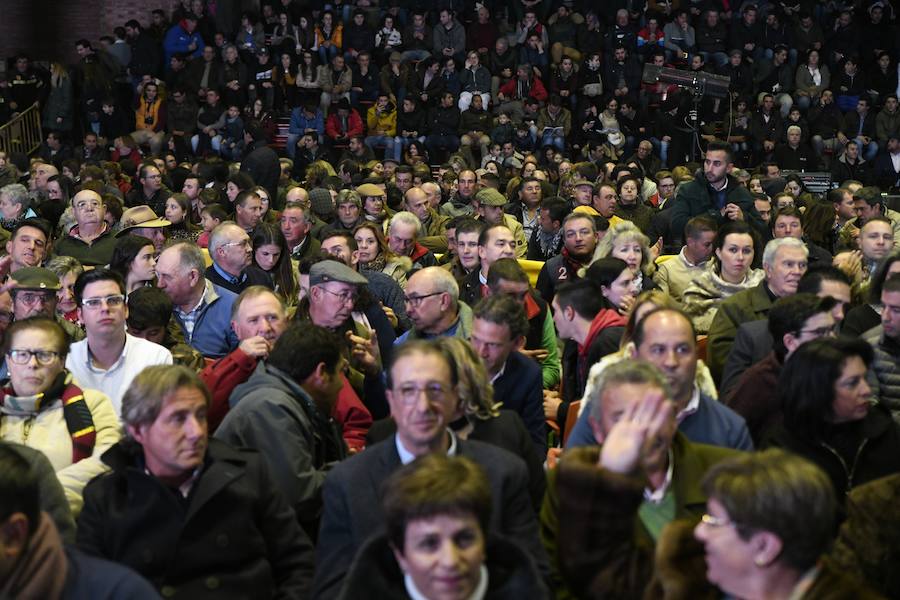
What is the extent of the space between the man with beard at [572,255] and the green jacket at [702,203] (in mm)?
2140

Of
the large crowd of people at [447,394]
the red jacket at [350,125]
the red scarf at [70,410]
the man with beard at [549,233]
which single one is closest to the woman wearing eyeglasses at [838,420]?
the large crowd of people at [447,394]

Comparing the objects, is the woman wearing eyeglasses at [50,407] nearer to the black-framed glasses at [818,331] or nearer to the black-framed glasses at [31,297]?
the black-framed glasses at [31,297]

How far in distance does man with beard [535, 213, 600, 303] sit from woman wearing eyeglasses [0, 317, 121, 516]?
3.44m

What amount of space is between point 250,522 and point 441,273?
2179mm

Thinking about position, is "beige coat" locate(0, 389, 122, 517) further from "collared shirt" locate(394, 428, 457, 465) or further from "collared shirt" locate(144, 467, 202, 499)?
"collared shirt" locate(394, 428, 457, 465)

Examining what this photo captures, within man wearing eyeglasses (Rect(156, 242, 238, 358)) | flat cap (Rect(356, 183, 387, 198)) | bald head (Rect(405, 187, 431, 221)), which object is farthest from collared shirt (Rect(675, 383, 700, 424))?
bald head (Rect(405, 187, 431, 221))

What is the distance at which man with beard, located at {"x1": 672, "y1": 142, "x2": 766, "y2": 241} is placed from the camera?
9.03 m

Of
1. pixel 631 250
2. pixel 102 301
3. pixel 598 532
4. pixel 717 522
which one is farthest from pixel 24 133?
pixel 717 522

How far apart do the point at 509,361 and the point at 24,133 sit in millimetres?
13452

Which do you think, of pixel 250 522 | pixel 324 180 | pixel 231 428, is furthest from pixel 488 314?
pixel 324 180

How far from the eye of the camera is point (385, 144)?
53.8 feet

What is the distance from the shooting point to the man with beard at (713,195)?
903 cm

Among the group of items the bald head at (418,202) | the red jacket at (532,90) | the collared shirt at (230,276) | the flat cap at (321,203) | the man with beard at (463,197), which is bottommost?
the red jacket at (532,90)

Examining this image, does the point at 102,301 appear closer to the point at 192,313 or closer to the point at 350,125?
the point at 192,313
